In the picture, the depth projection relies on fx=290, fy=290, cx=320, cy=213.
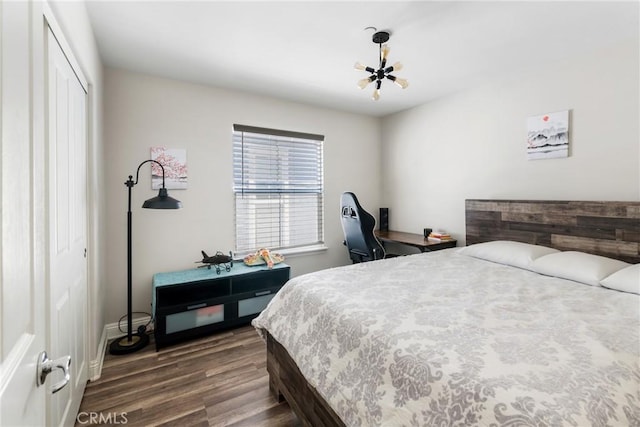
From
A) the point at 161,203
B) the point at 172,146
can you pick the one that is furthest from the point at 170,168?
the point at 161,203

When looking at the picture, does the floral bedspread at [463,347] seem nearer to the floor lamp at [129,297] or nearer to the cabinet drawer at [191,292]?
the cabinet drawer at [191,292]

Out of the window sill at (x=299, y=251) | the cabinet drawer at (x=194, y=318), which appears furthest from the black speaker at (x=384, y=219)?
the cabinet drawer at (x=194, y=318)

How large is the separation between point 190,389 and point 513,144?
11.1 feet

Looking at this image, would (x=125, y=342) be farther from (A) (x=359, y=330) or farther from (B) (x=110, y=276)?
(A) (x=359, y=330)

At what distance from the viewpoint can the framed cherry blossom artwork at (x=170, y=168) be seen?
2.75m

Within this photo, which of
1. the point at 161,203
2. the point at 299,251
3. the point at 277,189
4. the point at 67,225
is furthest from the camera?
the point at 299,251

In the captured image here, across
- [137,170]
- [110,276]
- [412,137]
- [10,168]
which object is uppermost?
[412,137]

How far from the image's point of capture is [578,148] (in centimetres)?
238

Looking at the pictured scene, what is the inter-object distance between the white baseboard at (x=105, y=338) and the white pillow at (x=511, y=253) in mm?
3027

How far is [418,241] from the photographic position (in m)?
3.22

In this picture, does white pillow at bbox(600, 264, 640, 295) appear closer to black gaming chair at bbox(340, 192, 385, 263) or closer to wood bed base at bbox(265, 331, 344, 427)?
black gaming chair at bbox(340, 192, 385, 263)

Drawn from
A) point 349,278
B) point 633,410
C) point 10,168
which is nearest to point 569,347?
point 633,410

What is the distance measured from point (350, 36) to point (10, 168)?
213cm

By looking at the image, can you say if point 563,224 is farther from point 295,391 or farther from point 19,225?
point 19,225
